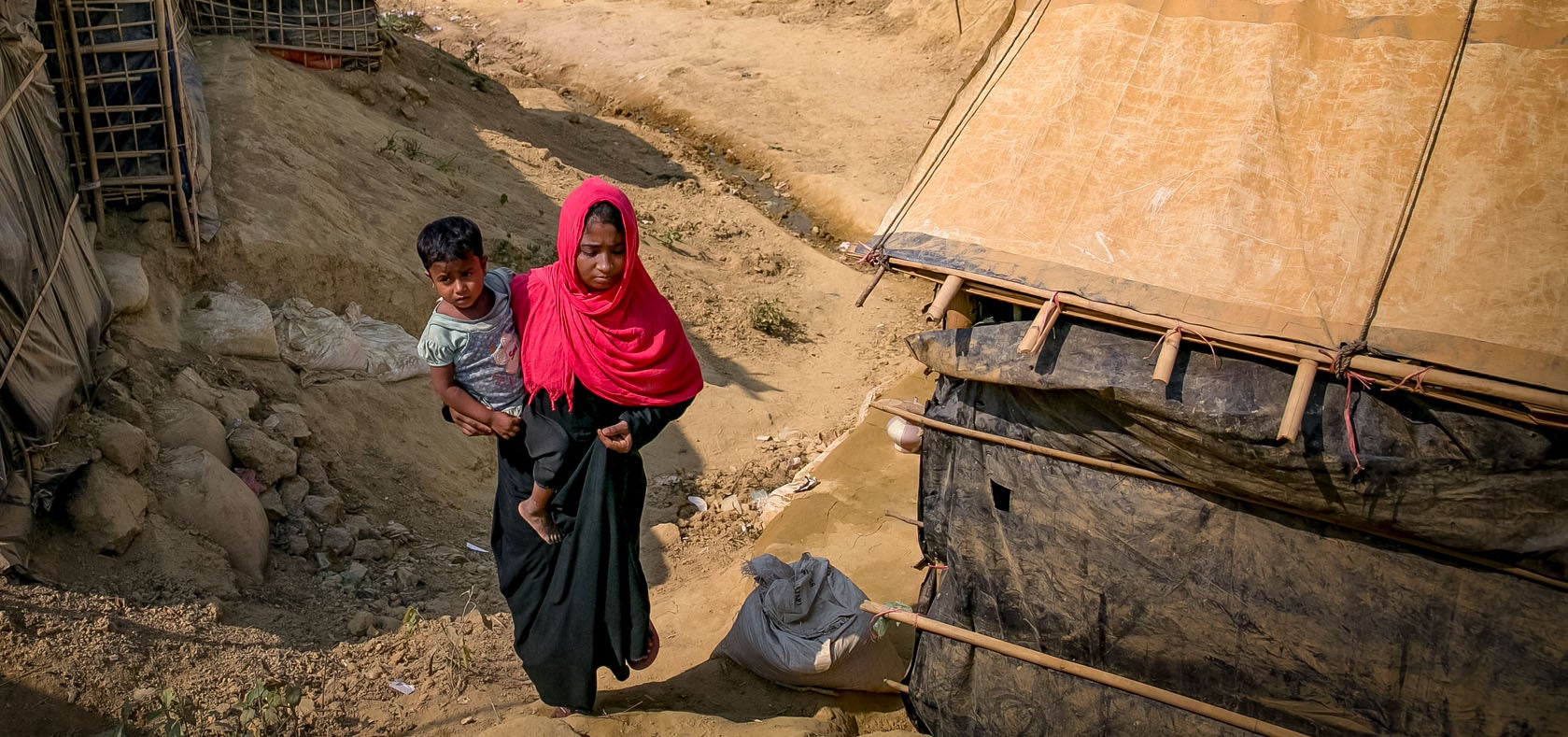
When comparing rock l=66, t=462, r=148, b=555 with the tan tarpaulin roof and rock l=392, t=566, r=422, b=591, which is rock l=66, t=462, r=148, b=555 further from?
the tan tarpaulin roof

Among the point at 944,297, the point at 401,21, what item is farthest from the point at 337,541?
the point at 401,21

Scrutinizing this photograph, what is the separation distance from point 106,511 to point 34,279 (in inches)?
34.9

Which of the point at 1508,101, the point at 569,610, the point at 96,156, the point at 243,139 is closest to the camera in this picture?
the point at 1508,101

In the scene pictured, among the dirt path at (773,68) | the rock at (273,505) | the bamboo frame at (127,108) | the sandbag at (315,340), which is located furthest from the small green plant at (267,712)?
the dirt path at (773,68)

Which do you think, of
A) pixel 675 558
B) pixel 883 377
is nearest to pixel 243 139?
pixel 675 558

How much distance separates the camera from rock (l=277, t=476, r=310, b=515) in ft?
14.9

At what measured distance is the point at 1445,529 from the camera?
241 centimetres

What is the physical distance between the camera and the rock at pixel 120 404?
161 inches

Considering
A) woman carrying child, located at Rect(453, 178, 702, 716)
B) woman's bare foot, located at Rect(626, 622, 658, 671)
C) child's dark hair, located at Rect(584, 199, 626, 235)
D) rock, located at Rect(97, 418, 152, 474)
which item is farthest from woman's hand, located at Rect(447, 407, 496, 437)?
rock, located at Rect(97, 418, 152, 474)

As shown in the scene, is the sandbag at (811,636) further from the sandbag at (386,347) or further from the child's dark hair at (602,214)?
the sandbag at (386,347)

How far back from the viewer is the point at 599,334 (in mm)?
2686

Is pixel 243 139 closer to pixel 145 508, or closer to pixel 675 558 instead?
pixel 145 508

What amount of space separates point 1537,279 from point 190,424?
4.51 meters

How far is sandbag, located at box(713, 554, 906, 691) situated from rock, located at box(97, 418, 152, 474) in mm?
2252
